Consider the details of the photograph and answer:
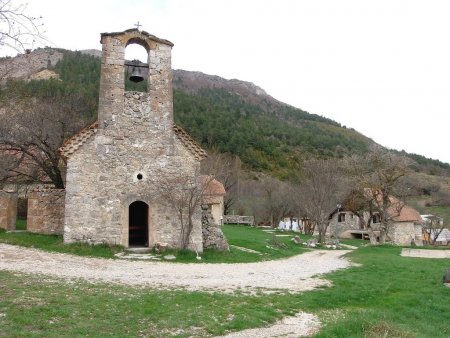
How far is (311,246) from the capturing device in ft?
104

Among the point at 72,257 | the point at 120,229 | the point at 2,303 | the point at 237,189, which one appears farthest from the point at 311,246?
the point at 237,189

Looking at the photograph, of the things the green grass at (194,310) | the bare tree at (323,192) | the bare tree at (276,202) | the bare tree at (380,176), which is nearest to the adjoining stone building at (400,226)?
the bare tree at (276,202)

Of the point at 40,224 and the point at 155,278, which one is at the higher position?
the point at 40,224

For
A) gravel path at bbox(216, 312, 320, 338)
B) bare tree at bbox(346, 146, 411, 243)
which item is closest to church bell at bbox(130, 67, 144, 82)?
gravel path at bbox(216, 312, 320, 338)

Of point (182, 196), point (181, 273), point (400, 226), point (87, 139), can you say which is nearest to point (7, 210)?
point (87, 139)

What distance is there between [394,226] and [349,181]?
15.8 metres

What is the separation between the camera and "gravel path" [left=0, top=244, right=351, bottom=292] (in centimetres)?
1298

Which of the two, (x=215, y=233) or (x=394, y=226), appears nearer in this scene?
(x=215, y=233)

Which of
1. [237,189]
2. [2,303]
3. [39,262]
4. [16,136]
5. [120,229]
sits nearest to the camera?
[2,303]

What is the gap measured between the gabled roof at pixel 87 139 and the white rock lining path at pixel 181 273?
4.37 metres

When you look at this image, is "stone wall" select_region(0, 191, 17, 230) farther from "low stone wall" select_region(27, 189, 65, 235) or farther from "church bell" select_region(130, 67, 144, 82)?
"church bell" select_region(130, 67, 144, 82)

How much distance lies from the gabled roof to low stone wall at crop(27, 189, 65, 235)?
3464 millimetres

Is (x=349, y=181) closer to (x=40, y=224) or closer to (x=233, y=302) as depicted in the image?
(x=40, y=224)

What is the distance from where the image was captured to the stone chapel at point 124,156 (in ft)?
60.7
